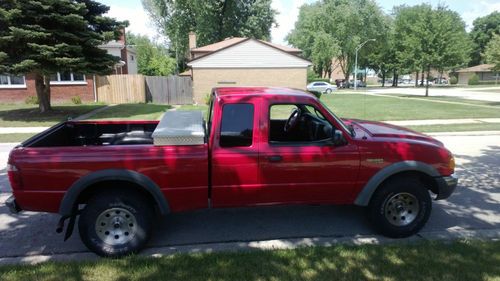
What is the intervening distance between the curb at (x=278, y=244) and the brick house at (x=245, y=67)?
76.9ft

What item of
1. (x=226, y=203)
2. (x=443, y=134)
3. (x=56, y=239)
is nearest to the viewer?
(x=226, y=203)

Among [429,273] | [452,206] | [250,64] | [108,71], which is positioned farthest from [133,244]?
[250,64]

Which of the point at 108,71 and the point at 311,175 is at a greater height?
the point at 108,71

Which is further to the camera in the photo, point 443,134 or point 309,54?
point 309,54

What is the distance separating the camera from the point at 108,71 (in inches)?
679

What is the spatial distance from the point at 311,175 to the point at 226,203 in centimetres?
101

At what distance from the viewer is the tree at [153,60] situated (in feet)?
143

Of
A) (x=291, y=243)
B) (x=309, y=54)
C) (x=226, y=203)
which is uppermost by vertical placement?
(x=309, y=54)

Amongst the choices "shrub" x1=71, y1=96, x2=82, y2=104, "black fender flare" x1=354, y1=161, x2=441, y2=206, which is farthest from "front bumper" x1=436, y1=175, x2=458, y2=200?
"shrub" x1=71, y1=96, x2=82, y2=104

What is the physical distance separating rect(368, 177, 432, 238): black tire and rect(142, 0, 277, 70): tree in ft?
134

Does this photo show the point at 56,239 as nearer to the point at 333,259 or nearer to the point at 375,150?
the point at 333,259

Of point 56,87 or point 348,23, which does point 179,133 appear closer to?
point 56,87

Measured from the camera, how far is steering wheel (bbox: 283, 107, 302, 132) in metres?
4.92

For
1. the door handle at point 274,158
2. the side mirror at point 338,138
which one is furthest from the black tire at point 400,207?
the door handle at point 274,158
